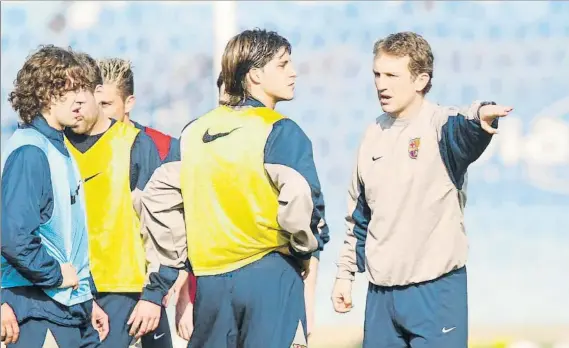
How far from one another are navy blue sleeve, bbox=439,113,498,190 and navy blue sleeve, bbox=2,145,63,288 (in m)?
1.34

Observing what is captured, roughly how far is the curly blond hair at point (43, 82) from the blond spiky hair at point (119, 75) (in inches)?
46.8

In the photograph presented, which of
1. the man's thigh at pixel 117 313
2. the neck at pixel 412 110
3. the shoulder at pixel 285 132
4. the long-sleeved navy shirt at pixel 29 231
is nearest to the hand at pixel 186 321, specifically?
the man's thigh at pixel 117 313

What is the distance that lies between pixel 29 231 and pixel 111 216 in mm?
956

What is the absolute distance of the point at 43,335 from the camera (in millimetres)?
4254

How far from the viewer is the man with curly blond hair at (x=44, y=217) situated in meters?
4.17

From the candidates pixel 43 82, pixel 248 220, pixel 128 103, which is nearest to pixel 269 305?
pixel 248 220

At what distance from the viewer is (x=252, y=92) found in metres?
4.37

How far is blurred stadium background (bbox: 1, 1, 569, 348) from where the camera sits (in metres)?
7.31

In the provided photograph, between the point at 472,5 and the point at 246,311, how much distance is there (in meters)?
3.91

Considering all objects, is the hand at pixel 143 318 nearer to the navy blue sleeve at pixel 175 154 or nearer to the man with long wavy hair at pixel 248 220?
the man with long wavy hair at pixel 248 220

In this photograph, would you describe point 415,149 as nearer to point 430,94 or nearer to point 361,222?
point 361,222

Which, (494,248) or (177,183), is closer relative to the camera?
(177,183)

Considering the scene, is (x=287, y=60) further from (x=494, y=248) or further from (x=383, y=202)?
(x=494, y=248)

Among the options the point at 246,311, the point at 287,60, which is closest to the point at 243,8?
the point at 287,60
